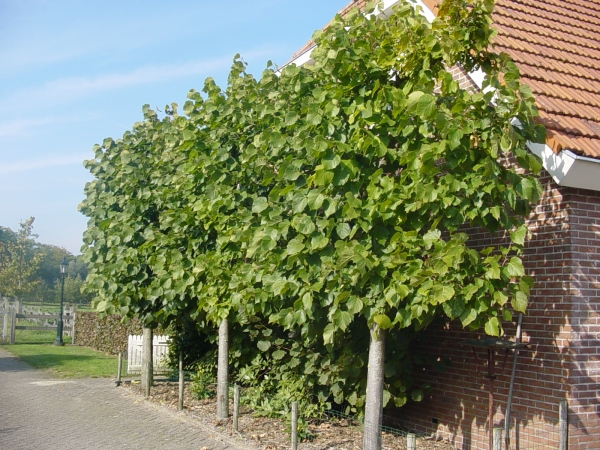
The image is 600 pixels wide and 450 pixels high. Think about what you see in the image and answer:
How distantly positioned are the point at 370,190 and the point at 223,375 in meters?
4.93

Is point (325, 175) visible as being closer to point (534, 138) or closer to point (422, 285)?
point (422, 285)

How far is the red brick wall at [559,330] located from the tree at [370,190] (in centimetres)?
50

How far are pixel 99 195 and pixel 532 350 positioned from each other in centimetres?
819

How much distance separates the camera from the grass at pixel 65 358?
51.9 ft

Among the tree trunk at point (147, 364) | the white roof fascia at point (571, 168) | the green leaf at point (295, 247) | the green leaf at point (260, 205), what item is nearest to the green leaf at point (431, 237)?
the green leaf at point (295, 247)

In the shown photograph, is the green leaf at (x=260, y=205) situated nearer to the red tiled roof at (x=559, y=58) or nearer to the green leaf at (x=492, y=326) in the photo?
the green leaf at (x=492, y=326)

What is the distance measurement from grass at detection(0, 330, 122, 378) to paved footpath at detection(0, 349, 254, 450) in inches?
77.3

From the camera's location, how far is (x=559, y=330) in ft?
21.3

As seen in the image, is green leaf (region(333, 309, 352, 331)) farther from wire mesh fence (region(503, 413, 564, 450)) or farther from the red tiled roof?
the red tiled roof

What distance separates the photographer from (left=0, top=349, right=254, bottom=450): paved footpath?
27.0 feet

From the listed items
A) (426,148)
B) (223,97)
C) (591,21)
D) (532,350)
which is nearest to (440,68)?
(426,148)

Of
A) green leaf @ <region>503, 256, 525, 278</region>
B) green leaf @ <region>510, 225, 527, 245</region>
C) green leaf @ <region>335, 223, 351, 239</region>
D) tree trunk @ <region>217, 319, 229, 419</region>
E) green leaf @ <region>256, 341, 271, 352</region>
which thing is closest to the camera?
green leaf @ <region>503, 256, 525, 278</region>

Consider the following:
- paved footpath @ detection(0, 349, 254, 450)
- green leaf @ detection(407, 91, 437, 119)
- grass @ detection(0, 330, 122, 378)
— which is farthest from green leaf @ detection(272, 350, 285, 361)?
grass @ detection(0, 330, 122, 378)

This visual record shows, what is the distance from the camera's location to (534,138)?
5578 millimetres
